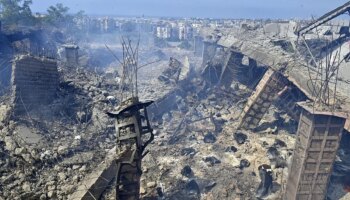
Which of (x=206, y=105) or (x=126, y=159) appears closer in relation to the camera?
Answer: (x=126, y=159)

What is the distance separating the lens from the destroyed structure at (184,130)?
26.6 feet

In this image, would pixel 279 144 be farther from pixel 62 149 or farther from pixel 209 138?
pixel 62 149

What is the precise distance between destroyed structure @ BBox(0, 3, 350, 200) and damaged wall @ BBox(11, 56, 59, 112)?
0.13ft

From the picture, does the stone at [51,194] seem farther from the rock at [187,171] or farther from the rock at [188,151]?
the rock at [188,151]

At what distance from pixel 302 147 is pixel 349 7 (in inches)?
496

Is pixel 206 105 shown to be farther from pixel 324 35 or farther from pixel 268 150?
pixel 324 35

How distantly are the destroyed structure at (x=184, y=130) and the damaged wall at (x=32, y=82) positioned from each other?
0.04 m

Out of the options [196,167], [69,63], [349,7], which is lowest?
[196,167]

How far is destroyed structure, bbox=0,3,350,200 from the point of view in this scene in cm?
810

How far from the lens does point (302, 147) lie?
8383 millimetres

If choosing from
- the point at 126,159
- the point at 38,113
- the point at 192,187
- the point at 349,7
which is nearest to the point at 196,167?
the point at 192,187

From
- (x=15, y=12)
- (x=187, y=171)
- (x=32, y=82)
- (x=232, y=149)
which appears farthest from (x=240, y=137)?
(x=15, y=12)

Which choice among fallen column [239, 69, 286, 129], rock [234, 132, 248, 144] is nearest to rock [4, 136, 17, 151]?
rock [234, 132, 248, 144]

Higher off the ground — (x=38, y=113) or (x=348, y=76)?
(x=348, y=76)
